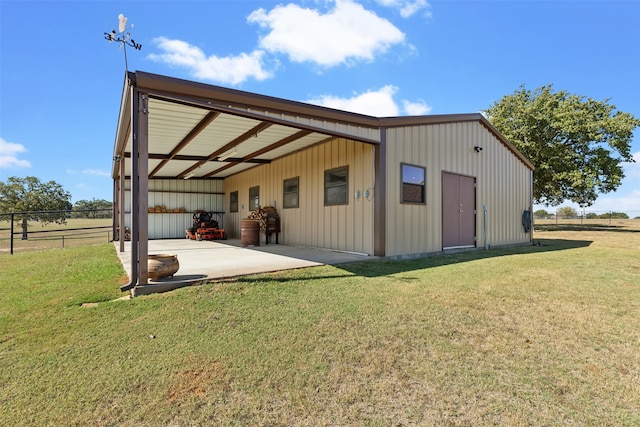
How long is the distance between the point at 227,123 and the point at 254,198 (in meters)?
5.92

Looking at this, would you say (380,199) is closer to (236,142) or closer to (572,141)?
(236,142)

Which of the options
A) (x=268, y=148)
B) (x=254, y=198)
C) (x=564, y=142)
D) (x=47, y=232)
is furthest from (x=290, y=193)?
(x=564, y=142)

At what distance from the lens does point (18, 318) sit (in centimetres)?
321

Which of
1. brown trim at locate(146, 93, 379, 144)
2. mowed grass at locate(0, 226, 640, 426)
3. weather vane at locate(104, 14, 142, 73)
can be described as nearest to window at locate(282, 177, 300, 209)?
brown trim at locate(146, 93, 379, 144)

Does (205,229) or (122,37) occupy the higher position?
(122,37)

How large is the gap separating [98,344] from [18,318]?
135cm

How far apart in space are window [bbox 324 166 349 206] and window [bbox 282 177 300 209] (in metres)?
1.38

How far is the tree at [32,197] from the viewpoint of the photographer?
830 inches

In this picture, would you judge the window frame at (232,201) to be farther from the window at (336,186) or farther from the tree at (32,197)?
the tree at (32,197)

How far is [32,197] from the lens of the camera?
72.3 feet

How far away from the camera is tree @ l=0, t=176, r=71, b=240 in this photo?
21.1 metres

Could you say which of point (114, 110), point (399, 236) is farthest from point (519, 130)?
point (114, 110)

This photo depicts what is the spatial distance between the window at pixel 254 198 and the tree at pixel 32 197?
15.8 meters

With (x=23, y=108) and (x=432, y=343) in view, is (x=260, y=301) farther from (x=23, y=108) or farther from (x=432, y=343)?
(x=23, y=108)
